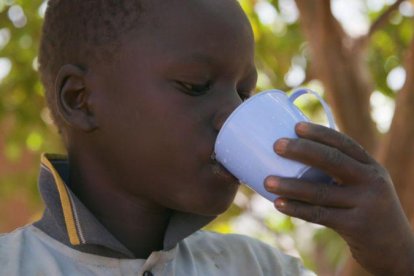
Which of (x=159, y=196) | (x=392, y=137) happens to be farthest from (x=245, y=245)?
(x=392, y=137)

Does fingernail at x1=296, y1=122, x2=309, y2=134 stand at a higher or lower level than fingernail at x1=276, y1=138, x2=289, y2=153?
higher

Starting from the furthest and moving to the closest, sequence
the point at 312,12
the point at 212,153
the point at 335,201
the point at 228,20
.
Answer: the point at 312,12 < the point at 228,20 < the point at 212,153 < the point at 335,201

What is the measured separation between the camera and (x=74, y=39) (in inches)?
Result: 99.0

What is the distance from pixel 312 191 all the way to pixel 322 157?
0.25 ft

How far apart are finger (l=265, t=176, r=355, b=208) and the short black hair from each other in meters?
0.63

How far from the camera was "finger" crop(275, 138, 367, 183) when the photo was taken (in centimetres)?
201

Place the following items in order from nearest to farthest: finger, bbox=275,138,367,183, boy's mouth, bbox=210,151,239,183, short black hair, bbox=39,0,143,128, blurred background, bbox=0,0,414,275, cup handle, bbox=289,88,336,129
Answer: finger, bbox=275,138,367,183 → cup handle, bbox=289,88,336,129 → boy's mouth, bbox=210,151,239,183 → short black hair, bbox=39,0,143,128 → blurred background, bbox=0,0,414,275

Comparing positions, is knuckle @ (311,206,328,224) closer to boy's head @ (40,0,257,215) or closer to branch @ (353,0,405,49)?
boy's head @ (40,0,257,215)

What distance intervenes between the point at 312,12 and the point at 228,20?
4.54 feet

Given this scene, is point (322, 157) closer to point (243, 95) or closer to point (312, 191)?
point (312, 191)

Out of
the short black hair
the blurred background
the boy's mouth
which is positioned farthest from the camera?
the blurred background

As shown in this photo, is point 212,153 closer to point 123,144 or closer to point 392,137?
point 123,144

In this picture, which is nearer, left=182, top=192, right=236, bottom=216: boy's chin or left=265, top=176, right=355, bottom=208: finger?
left=265, top=176, right=355, bottom=208: finger

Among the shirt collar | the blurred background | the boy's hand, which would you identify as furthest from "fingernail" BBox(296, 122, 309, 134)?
the blurred background
